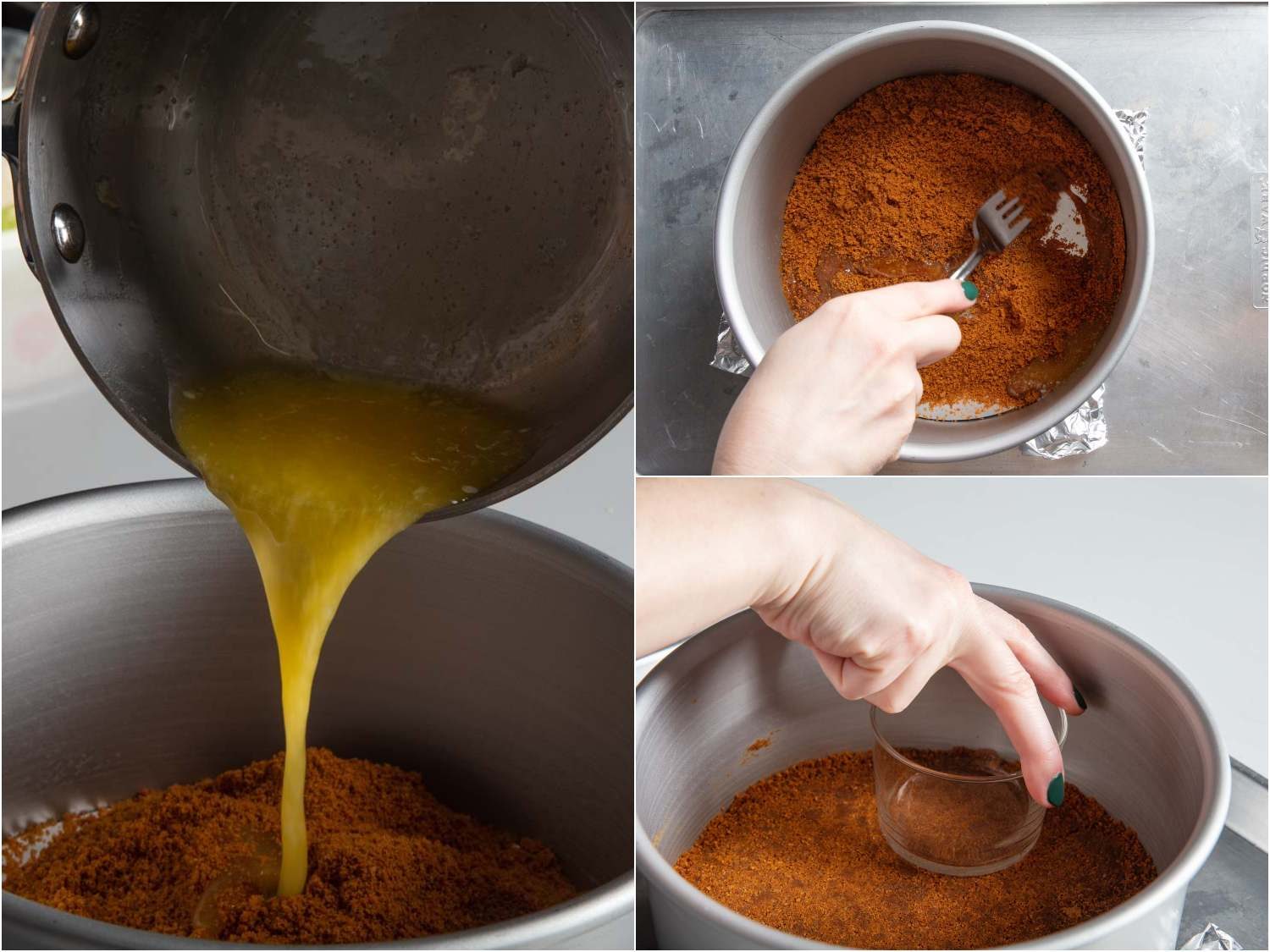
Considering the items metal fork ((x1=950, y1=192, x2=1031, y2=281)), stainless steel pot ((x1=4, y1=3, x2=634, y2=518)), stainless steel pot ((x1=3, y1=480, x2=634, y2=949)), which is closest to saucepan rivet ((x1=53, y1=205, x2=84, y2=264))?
stainless steel pot ((x1=4, y1=3, x2=634, y2=518))

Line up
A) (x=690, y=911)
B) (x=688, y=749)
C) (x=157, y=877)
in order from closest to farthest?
1. (x=690, y=911)
2. (x=688, y=749)
3. (x=157, y=877)

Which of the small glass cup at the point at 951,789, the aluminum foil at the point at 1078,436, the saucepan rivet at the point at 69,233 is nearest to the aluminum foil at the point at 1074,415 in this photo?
the aluminum foil at the point at 1078,436

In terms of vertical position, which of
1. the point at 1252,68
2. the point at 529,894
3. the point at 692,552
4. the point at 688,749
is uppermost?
the point at 1252,68

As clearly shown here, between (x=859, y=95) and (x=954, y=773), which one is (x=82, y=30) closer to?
(x=859, y=95)

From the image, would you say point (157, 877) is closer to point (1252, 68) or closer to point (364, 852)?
point (364, 852)

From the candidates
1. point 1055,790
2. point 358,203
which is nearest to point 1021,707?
point 1055,790

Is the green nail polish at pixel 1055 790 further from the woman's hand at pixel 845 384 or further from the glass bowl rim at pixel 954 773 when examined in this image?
the woman's hand at pixel 845 384

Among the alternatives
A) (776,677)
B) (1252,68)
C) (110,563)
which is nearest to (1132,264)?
(1252,68)
